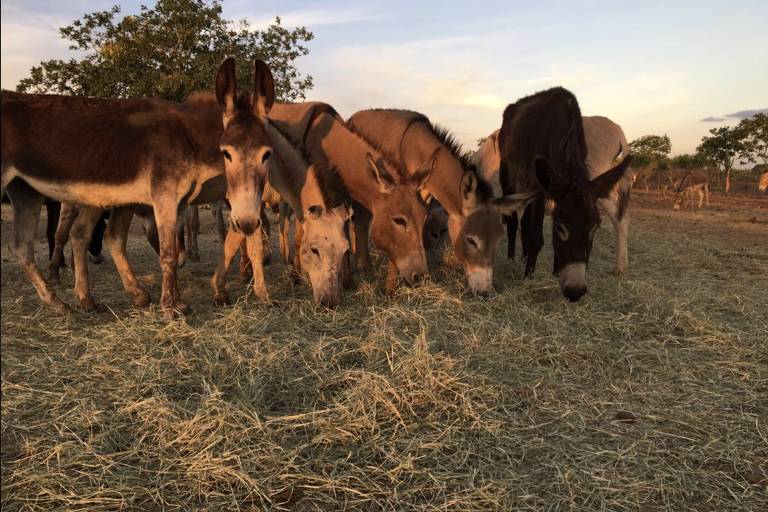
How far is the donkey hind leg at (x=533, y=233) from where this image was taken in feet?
19.4

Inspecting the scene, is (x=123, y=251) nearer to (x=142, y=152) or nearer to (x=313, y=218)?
(x=142, y=152)

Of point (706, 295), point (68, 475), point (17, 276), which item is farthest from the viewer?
point (17, 276)

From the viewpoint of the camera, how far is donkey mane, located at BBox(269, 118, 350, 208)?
4.82 m

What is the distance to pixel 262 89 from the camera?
14.5 ft

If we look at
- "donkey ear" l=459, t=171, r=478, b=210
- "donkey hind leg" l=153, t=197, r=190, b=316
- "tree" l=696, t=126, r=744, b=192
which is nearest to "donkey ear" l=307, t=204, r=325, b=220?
"donkey hind leg" l=153, t=197, r=190, b=316

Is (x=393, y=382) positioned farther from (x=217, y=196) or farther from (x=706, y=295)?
(x=706, y=295)

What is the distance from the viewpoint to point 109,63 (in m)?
12.1

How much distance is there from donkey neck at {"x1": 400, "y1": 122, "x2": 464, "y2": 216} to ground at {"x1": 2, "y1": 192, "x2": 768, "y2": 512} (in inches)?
45.9

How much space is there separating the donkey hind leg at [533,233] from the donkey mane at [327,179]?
2434 mm

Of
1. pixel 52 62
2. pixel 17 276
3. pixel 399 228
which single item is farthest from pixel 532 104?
pixel 52 62

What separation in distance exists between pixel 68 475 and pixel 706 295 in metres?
6.37

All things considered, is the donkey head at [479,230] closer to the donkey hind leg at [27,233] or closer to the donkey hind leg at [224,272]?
the donkey hind leg at [224,272]

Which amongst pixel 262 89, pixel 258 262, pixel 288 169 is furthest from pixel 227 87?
pixel 258 262

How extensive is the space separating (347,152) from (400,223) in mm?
1193
